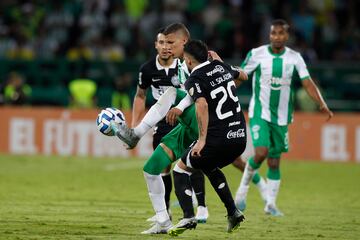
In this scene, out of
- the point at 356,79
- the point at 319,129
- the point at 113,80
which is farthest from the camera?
the point at 113,80

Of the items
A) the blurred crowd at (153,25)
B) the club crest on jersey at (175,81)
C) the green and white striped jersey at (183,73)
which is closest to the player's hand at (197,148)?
the club crest on jersey at (175,81)

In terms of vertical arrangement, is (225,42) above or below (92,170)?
above

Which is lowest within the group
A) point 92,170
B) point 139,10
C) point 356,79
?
point 92,170

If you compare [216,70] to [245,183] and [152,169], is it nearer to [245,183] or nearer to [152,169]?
[152,169]

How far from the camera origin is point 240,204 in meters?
12.8

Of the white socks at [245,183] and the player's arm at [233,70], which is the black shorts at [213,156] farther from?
the white socks at [245,183]

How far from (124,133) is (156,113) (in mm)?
478

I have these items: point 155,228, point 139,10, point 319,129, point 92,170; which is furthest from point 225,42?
point 155,228

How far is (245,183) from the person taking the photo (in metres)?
12.9

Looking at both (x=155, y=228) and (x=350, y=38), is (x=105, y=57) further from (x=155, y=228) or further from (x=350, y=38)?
(x=155, y=228)

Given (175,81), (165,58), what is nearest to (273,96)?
(165,58)

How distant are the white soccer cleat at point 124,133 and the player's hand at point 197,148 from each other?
69 cm

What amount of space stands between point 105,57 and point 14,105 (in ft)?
9.27

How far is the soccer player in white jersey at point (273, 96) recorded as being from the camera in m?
12.9
